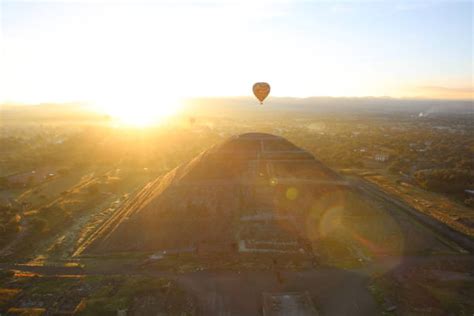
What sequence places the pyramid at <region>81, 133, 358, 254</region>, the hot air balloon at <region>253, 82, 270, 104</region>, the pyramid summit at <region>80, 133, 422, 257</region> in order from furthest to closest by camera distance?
1. the hot air balloon at <region>253, 82, 270, 104</region>
2. the pyramid at <region>81, 133, 358, 254</region>
3. the pyramid summit at <region>80, 133, 422, 257</region>

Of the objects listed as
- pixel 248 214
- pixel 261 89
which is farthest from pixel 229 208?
pixel 261 89

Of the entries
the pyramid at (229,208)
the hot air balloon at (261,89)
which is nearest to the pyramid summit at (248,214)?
the pyramid at (229,208)

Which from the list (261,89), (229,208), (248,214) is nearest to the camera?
(248,214)

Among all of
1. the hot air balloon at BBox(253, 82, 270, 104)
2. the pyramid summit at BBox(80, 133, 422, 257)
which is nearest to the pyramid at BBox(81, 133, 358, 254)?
the pyramid summit at BBox(80, 133, 422, 257)

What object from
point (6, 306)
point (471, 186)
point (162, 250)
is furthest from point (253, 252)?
point (471, 186)

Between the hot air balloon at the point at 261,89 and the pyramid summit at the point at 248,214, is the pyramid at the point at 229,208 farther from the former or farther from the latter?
the hot air balloon at the point at 261,89

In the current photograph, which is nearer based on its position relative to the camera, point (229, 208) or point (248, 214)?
point (248, 214)

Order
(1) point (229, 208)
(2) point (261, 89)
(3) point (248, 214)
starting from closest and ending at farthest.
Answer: (3) point (248, 214) → (1) point (229, 208) → (2) point (261, 89)

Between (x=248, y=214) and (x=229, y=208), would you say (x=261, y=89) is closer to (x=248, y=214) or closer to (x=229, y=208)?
(x=229, y=208)

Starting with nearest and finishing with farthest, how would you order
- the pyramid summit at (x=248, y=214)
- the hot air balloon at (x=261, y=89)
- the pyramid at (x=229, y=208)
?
the pyramid summit at (x=248, y=214) < the pyramid at (x=229, y=208) < the hot air balloon at (x=261, y=89)

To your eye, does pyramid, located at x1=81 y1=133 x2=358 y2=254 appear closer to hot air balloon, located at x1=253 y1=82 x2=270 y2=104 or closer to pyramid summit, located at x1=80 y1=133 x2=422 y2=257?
pyramid summit, located at x1=80 y1=133 x2=422 y2=257

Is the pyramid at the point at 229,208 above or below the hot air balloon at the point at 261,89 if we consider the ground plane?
below

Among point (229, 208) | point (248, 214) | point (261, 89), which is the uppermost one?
point (261, 89)
